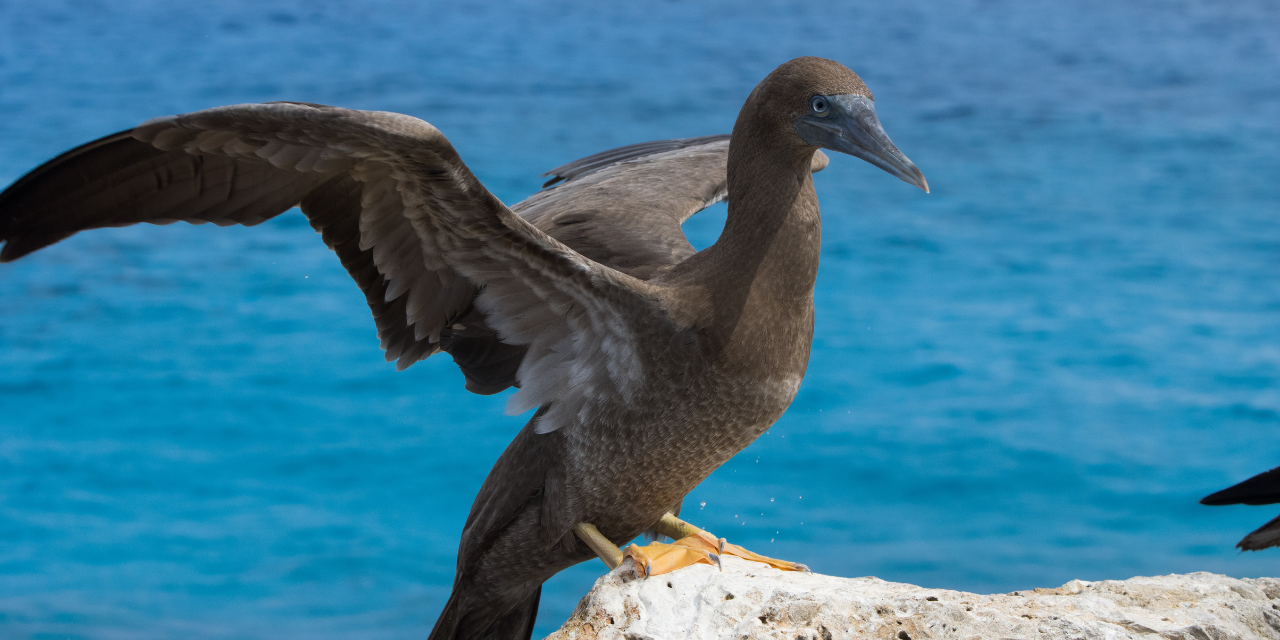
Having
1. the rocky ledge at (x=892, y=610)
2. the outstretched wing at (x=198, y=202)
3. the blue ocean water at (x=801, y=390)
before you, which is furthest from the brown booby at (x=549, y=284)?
the blue ocean water at (x=801, y=390)

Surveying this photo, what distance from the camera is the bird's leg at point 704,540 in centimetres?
275

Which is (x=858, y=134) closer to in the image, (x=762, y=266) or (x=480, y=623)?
(x=762, y=266)

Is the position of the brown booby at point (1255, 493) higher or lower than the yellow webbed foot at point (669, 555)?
lower

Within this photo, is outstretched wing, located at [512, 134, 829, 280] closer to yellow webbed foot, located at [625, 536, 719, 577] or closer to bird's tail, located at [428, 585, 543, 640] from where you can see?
yellow webbed foot, located at [625, 536, 719, 577]

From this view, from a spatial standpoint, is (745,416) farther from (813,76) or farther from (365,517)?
(365,517)

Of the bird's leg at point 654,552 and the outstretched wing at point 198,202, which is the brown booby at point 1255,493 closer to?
the bird's leg at point 654,552

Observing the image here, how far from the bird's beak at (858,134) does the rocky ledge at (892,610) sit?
0.88 m

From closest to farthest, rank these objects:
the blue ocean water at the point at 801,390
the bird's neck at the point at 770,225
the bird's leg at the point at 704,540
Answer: the bird's neck at the point at 770,225 → the bird's leg at the point at 704,540 → the blue ocean water at the point at 801,390

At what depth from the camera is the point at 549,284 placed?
8.42 ft

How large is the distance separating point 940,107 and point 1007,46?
211 cm

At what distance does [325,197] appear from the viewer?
2479 millimetres

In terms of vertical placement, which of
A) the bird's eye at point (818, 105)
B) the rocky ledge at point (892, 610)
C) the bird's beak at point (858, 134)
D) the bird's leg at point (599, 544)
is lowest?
the rocky ledge at point (892, 610)

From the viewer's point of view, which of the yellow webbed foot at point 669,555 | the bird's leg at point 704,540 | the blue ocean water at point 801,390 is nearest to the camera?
the yellow webbed foot at point 669,555

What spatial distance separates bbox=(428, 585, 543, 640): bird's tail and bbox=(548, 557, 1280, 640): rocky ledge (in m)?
0.66
